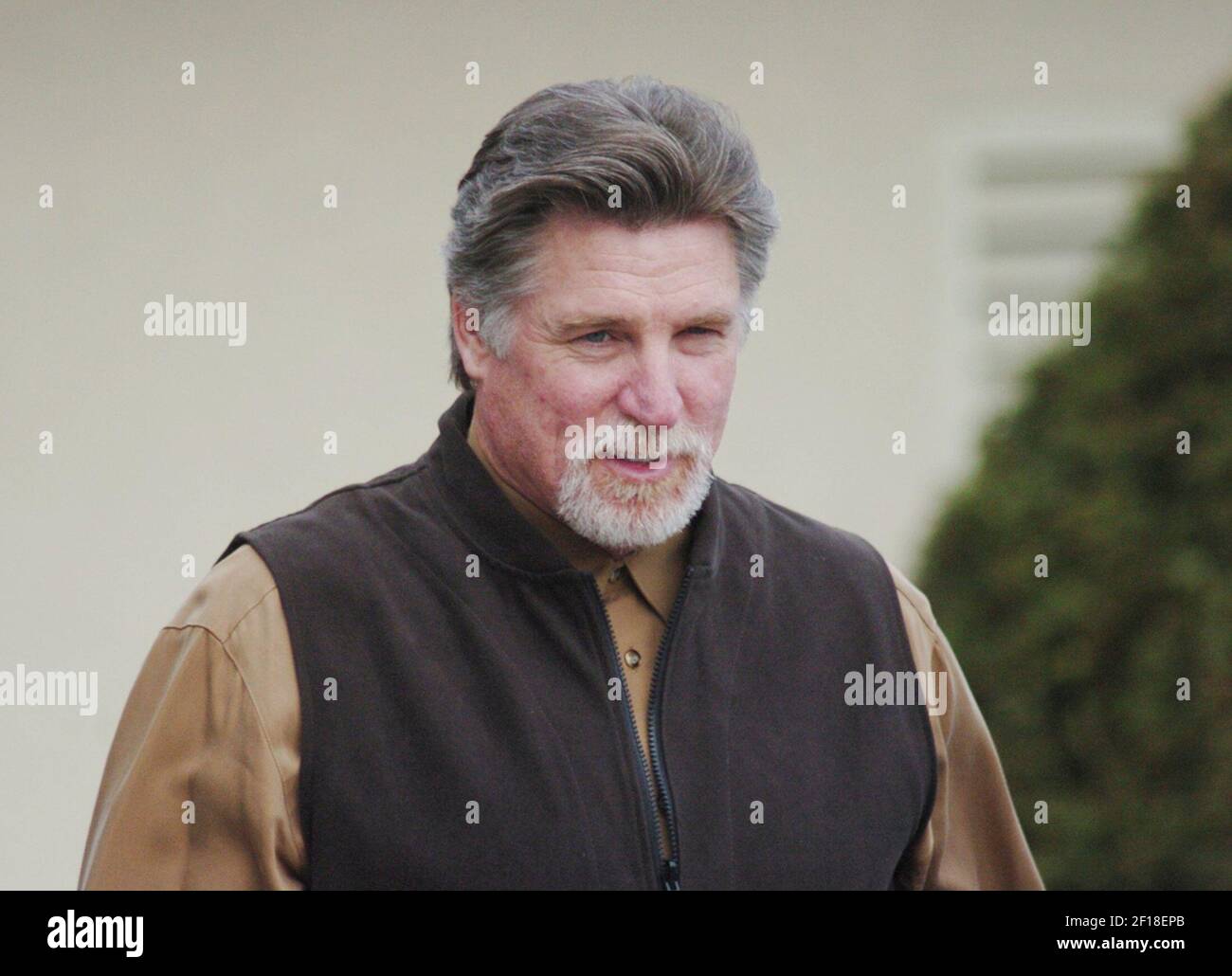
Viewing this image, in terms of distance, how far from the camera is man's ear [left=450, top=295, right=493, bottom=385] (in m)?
2.79

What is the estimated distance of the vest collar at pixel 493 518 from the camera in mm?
2709

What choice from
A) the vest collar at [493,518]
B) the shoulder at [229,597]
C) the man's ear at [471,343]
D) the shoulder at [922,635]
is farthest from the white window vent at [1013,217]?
the shoulder at [229,597]

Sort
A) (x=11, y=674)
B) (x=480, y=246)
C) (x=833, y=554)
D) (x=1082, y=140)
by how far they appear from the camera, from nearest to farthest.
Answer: (x=480, y=246)
(x=833, y=554)
(x=11, y=674)
(x=1082, y=140)

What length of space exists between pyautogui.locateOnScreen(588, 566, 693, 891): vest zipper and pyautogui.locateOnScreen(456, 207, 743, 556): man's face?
0.46ft

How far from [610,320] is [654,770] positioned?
0.64m

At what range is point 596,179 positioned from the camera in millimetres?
2625

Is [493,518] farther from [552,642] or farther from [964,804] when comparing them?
[964,804]

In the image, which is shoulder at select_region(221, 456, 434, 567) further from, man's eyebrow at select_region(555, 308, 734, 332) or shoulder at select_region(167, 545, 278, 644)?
man's eyebrow at select_region(555, 308, 734, 332)

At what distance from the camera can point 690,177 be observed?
266 centimetres

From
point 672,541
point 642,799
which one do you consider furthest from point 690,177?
point 642,799

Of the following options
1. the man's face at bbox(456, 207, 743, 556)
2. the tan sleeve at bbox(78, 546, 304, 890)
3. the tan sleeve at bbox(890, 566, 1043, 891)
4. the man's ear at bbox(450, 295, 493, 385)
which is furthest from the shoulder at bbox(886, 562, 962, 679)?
the tan sleeve at bbox(78, 546, 304, 890)

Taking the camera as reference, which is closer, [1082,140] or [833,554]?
[833,554]

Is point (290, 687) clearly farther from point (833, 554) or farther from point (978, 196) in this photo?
point (978, 196)
